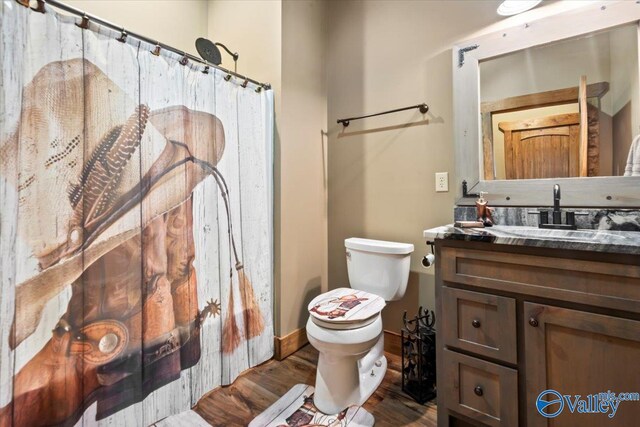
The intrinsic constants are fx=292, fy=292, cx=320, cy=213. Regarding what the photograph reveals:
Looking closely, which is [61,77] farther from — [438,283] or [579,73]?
[579,73]

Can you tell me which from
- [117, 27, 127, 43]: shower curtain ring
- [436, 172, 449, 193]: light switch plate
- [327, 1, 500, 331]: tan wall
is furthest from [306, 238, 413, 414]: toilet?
[117, 27, 127, 43]: shower curtain ring

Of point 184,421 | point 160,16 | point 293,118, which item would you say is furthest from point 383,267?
point 160,16

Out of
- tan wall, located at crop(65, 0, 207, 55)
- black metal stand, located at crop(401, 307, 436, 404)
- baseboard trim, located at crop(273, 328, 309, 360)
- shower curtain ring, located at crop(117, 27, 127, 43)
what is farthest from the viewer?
baseboard trim, located at crop(273, 328, 309, 360)

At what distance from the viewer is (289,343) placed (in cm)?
185

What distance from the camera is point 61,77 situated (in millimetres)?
1046

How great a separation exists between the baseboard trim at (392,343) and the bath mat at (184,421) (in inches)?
42.5

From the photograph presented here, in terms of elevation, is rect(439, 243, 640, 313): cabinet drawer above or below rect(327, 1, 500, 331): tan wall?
below

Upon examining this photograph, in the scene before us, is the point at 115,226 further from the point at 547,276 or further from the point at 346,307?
the point at 547,276

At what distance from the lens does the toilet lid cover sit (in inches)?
50.2

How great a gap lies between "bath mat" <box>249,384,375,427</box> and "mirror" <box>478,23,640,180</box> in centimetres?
131

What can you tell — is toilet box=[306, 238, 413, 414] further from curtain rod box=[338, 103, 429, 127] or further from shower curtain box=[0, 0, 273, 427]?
curtain rod box=[338, 103, 429, 127]

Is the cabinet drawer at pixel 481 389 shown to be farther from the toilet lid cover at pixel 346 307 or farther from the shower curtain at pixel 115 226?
the shower curtain at pixel 115 226

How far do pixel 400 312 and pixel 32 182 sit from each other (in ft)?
6.03

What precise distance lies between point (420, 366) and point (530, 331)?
65 centimetres
